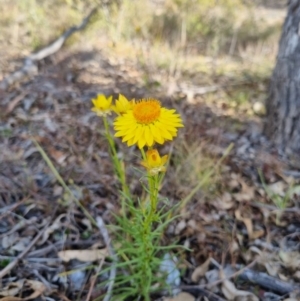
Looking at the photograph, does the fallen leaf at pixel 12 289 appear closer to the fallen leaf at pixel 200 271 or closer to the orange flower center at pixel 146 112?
the fallen leaf at pixel 200 271

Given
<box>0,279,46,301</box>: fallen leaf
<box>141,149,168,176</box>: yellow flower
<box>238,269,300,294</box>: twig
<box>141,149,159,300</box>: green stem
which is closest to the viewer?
<box>141,149,168,176</box>: yellow flower

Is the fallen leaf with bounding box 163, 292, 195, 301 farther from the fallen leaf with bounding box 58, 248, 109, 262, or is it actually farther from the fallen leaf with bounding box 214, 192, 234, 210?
the fallen leaf with bounding box 214, 192, 234, 210

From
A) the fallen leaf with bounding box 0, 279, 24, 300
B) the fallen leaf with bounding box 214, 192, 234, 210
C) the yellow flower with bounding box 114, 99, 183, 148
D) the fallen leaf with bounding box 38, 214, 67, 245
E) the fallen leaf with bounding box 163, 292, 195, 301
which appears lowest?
the fallen leaf with bounding box 163, 292, 195, 301

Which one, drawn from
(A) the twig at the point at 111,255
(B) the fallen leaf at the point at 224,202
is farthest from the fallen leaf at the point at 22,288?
(B) the fallen leaf at the point at 224,202

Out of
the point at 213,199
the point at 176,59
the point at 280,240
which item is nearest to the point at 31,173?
the point at 213,199

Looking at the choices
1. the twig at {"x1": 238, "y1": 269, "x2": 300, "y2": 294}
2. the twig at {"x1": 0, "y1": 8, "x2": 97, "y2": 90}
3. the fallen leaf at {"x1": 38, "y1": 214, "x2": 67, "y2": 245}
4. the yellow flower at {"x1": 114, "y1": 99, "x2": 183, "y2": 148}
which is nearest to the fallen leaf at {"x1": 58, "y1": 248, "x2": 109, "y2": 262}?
the fallen leaf at {"x1": 38, "y1": 214, "x2": 67, "y2": 245}

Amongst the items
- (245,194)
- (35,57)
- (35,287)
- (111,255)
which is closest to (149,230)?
(111,255)

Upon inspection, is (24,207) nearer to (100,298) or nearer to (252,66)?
(100,298)
